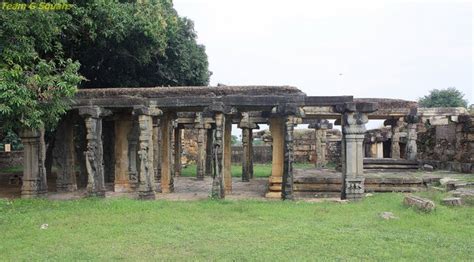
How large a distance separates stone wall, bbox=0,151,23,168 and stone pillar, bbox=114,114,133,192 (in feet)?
55.0

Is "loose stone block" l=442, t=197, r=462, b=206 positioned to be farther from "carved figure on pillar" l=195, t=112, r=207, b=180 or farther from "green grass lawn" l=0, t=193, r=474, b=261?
"carved figure on pillar" l=195, t=112, r=207, b=180

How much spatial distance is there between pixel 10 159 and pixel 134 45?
59.2 ft

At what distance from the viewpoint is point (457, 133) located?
61.5 ft

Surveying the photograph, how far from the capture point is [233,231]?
9008 mm

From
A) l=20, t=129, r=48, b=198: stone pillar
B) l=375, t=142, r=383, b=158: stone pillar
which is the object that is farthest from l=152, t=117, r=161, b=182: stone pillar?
l=375, t=142, r=383, b=158: stone pillar

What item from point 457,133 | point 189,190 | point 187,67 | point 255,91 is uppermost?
point 187,67

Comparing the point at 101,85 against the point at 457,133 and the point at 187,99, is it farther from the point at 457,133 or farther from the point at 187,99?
the point at 457,133

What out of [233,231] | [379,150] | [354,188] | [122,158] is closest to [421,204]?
[354,188]

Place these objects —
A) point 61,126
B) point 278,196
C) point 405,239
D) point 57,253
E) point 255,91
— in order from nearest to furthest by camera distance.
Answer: point 57,253, point 405,239, point 255,91, point 278,196, point 61,126

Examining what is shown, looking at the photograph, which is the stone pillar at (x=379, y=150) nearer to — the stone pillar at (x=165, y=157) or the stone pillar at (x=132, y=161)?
the stone pillar at (x=165, y=157)

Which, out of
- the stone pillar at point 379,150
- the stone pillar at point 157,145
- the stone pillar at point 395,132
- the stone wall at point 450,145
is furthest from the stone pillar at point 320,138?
the stone pillar at point 157,145

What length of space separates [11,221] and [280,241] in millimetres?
5916

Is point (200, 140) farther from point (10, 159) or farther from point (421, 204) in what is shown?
point (10, 159)

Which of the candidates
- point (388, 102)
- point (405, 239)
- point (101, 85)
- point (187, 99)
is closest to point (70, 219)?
point (187, 99)
